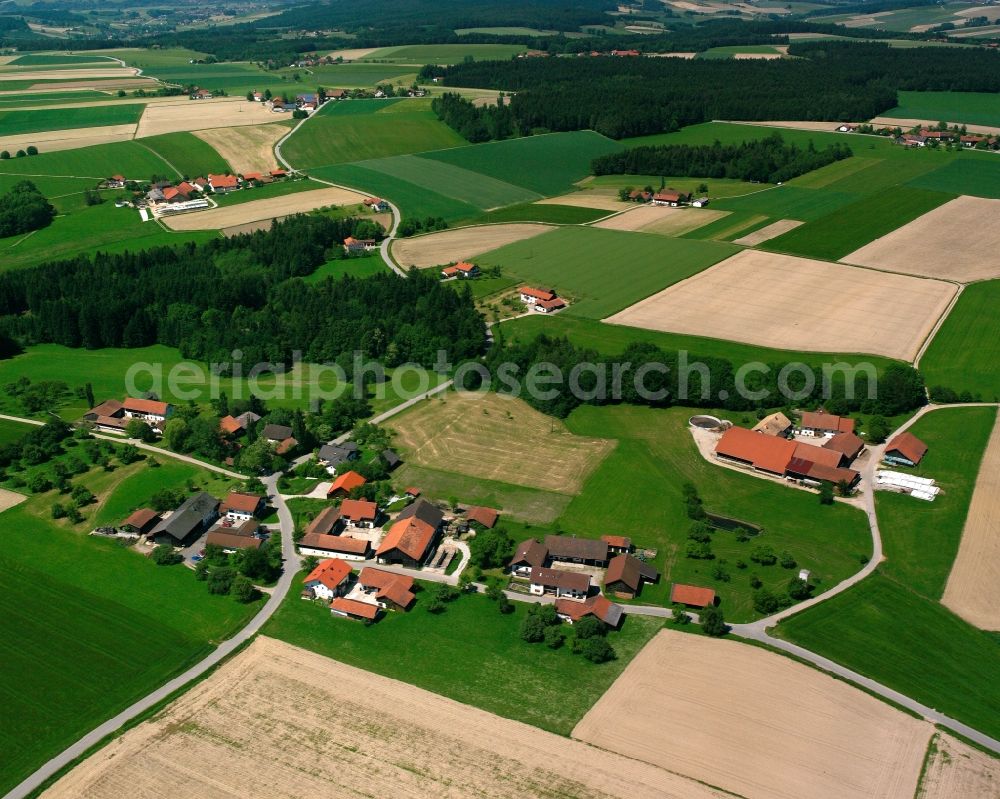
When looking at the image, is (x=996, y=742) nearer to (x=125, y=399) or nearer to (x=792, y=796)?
(x=792, y=796)

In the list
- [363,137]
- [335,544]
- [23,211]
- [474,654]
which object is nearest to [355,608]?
[335,544]

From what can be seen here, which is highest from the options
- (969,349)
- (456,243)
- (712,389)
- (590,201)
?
(590,201)

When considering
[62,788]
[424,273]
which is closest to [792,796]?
[62,788]

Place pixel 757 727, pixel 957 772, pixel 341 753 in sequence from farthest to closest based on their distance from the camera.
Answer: pixel 757 727 < pixel 341 753 < pixel 957 772

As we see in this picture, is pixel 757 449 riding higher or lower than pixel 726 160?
lower

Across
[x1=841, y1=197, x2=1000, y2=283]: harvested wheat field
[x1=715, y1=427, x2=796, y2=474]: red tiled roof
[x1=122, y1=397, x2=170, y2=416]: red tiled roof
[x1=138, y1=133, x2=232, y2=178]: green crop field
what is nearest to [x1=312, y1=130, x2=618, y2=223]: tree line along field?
[x1=138, y1=133, x2=232, y2=178]: green crop field

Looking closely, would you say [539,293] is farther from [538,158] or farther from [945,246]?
[538,158]

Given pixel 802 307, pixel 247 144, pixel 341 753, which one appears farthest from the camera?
pixel 247 144
